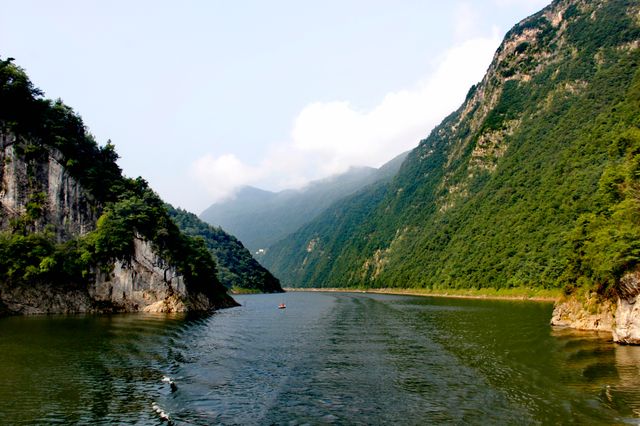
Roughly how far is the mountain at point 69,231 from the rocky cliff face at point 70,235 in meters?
0.19

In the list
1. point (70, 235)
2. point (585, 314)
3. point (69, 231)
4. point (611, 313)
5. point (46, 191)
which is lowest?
point (585, 314)

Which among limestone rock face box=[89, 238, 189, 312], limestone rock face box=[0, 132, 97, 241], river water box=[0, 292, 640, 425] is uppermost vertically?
limestone rock face box=[0, 132, 97, 241]

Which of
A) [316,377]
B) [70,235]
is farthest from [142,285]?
[316,377]

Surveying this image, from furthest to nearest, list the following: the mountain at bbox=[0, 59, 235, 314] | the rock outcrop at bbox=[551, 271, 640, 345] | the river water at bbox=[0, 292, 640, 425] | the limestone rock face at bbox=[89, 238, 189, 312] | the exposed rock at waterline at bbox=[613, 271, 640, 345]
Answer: the limestone rock face at bbox=[89, 238, 189, 312], the mountain at bbox=[0, 59, 235, 314], the rock outcrop at bbox=[551, 271, 640, 345], the exposed rock at waterline at bbox=[613, 271, 640, 345], the river water at bbox=[0, 292, 640, 425]

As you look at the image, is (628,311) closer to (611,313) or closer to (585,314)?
(611,313)

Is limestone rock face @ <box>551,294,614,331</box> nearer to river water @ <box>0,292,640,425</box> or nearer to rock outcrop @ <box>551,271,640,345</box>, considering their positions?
rock outcrop @ <box>551,271,640,345</box>

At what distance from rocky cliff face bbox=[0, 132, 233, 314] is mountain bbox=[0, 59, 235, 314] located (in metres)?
0.19

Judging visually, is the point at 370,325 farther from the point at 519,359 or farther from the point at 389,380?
the point at 389,380

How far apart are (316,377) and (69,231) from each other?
271 ft

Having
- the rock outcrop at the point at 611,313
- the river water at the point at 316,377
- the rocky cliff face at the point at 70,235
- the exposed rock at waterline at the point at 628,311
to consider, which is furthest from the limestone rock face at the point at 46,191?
the exposed rock at waterline at the point at 628,311

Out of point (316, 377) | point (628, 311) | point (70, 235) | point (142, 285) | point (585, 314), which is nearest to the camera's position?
point (316, 377)

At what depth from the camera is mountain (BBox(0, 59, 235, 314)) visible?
8581 centimetres

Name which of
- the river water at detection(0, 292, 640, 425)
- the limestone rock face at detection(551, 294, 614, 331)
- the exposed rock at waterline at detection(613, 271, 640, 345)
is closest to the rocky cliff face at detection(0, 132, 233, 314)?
the river water at detection(0, 292, 640, 425)

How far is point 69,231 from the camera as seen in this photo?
97.8 meters
